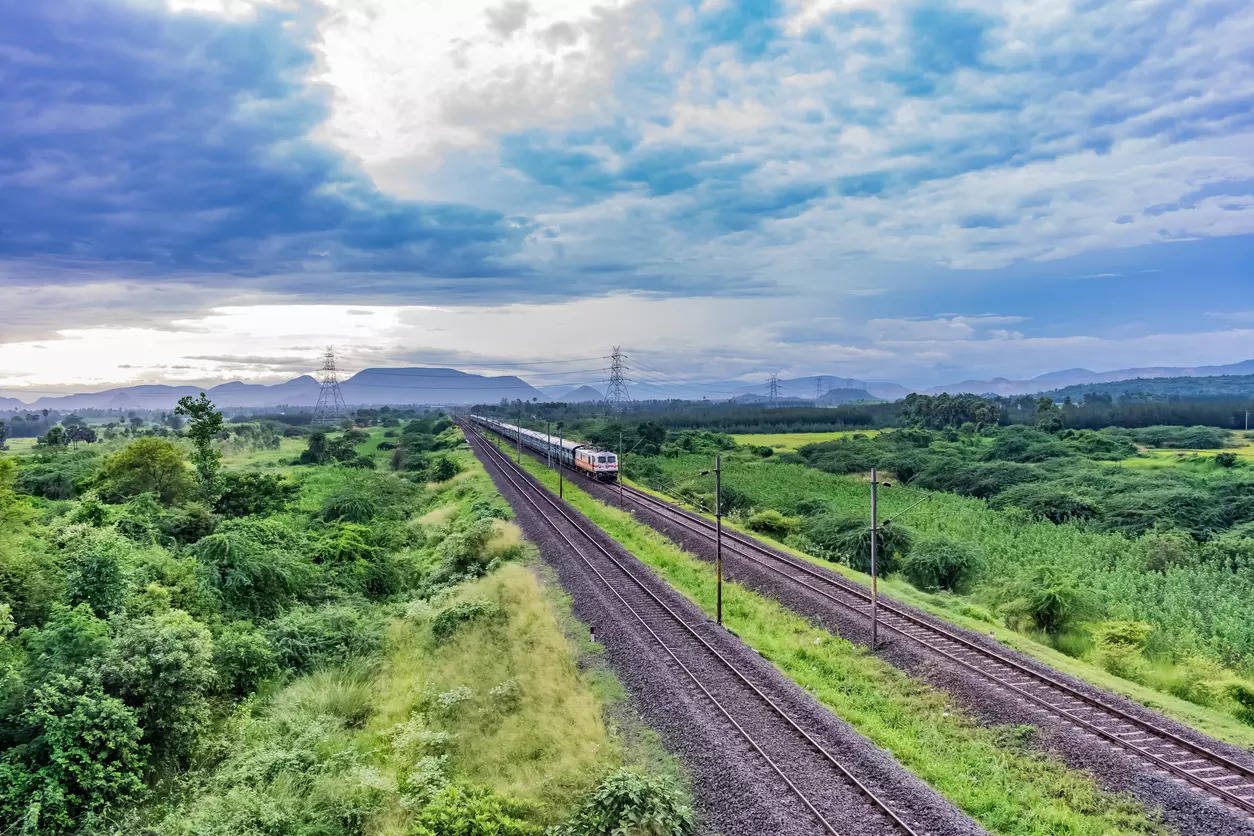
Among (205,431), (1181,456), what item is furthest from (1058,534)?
(205,431)

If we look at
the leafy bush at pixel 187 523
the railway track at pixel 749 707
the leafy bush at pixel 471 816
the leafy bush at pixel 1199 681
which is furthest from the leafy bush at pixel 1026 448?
the leafy bush at pixel 471 816

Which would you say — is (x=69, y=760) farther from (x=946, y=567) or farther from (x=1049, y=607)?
(x=946, y=567)

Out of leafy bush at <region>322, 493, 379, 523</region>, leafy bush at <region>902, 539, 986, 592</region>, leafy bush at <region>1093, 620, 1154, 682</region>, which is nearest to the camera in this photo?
leafy bush at <region>1093, 620, 1154, 682</region>

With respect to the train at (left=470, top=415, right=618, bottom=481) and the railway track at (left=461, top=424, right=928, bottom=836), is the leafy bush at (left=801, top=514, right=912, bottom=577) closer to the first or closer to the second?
the railway track at (left=461, top=424, right=928, bottom=836)

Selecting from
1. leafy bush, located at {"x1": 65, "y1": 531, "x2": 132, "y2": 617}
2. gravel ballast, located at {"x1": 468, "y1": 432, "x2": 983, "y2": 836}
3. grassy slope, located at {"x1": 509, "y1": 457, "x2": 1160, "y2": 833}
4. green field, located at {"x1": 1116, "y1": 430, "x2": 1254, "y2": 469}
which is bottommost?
grassy slope, located at {"x1": 509, "y1": 457, "x2": 1160, "y2": 833}

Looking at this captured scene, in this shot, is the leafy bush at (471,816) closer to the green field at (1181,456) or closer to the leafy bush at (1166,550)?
the leafy bush at (1166,550)

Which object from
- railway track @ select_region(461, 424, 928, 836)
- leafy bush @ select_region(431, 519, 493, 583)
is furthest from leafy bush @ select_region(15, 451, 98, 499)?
railway track @ select_region(461, 424, 928, 836)
